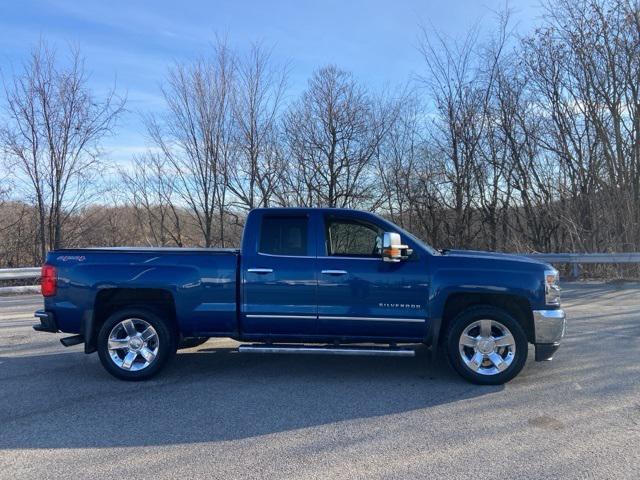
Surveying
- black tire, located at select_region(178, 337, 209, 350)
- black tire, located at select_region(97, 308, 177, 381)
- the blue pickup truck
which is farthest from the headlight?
black tire, located at select_region(97, 308, 177, 381)

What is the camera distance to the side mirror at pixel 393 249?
521 cm

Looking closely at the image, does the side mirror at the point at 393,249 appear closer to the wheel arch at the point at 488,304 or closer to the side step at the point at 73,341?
the wheel arch at the point at 488,304

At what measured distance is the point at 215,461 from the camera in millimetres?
3609

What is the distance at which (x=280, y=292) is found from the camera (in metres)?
5.50

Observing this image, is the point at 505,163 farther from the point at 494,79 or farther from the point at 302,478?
the point at 302,478

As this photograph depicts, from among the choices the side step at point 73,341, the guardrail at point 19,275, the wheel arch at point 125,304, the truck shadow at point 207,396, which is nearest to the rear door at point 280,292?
the truck shadow at point 207,396

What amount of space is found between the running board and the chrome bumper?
1338mm

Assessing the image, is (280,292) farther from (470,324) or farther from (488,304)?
(488,304)

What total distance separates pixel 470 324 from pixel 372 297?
1.07 meters

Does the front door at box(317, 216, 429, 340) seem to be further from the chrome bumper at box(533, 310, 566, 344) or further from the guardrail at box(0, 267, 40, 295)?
the guardrail at box(0, 267, 40, 295)

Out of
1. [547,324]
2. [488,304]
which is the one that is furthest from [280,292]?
[547,324]

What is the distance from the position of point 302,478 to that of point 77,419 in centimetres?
232

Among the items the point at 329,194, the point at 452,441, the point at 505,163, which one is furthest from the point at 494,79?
the point at 452,441

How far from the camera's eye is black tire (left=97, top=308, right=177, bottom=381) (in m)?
5.58
